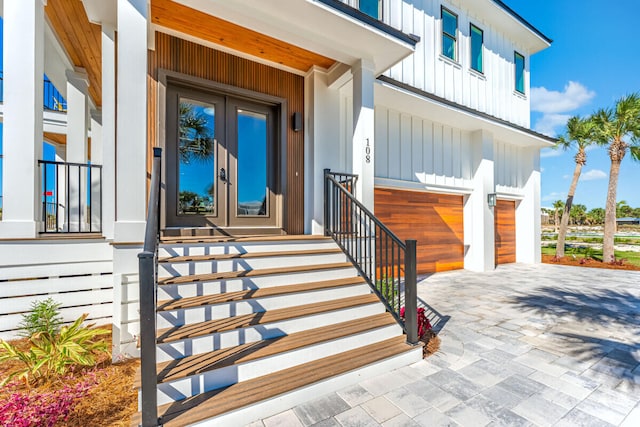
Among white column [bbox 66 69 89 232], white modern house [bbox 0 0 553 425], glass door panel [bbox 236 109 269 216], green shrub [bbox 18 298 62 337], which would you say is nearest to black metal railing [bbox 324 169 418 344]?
white modern house [bbox 0 0 553 425]

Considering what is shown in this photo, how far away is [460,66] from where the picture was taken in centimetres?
682

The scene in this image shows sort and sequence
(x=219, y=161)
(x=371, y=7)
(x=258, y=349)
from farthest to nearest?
(x=371, y=7) < (x=219, y=161) < (x=258, y=349)

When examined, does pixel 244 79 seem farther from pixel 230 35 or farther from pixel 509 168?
pixel 509 168

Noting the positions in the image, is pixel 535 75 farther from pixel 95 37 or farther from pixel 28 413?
pixel 28 413

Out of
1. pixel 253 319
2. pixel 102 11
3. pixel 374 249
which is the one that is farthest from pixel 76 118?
pixel 374 249

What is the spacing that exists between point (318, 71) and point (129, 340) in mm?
4422

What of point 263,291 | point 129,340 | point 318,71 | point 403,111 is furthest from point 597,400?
point 403,111

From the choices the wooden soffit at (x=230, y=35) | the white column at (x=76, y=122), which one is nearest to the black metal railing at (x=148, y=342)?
the wooden soffit at (x=230, y=35)

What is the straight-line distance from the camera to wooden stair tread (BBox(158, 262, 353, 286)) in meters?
2.61

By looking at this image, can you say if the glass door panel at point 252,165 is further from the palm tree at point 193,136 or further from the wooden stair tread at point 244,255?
the wooden stair tread at point 244,255

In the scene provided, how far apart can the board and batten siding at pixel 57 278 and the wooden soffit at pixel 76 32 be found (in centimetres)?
312

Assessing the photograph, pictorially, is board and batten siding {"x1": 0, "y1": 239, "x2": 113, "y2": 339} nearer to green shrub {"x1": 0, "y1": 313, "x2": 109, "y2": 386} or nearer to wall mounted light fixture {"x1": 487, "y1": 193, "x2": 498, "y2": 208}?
green shrub {"x1": 0, "y1": 313, "x2": 109, "y2": 386}

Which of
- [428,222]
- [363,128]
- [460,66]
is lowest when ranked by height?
[428,222]

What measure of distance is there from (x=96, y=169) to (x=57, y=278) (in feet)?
9.30
